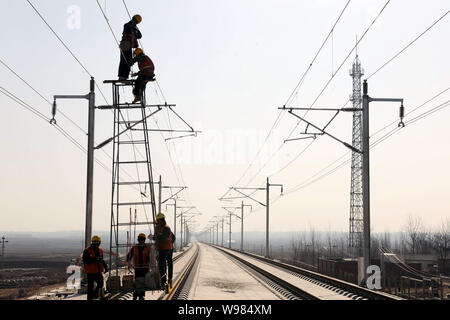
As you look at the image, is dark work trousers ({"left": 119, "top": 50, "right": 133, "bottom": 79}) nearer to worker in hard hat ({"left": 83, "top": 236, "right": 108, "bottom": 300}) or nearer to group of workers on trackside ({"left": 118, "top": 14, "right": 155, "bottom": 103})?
group of workers on trackside ({"left": 118, "top": 14, "right": 155, "bottom": 103})

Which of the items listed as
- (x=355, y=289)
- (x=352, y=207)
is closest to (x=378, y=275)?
(x=355, y=289)

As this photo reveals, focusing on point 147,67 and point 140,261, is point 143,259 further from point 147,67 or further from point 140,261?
point 147,67

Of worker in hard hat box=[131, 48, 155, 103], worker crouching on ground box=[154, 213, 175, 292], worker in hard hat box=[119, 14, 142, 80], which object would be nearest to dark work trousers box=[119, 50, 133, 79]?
worker in hard hat box=[119, 14, 142, 80]

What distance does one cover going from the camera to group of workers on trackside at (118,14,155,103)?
53.0 feet

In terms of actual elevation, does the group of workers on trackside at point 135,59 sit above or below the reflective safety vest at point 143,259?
above

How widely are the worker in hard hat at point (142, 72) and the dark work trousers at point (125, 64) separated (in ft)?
1.18

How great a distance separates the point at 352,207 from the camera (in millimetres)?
69750

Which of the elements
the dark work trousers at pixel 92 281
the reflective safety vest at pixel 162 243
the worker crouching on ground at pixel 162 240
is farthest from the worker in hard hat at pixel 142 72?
the dark work trousers at pixel 92 281

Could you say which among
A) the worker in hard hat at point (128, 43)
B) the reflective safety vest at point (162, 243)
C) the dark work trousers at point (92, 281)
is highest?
the worker in hard hat at point (128, 43)

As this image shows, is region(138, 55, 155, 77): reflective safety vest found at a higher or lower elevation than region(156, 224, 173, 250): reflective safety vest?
higher

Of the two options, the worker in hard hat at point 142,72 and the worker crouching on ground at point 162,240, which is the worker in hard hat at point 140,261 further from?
the worker in hard hat at point 142,72

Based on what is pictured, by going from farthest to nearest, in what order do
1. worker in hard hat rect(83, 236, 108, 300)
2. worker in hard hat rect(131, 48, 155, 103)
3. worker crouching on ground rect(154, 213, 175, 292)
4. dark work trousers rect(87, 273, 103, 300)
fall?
worker in hard hat rect(131, 48, 155, 103) → worker crouching on ground rect(154, 213, 175, 292) → dark work trousers rect(87, 273, 103, 300) → worker in hard hat rect(83, 236, 108, 300)

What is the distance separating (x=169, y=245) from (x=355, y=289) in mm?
8255

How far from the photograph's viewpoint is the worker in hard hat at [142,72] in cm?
1612
